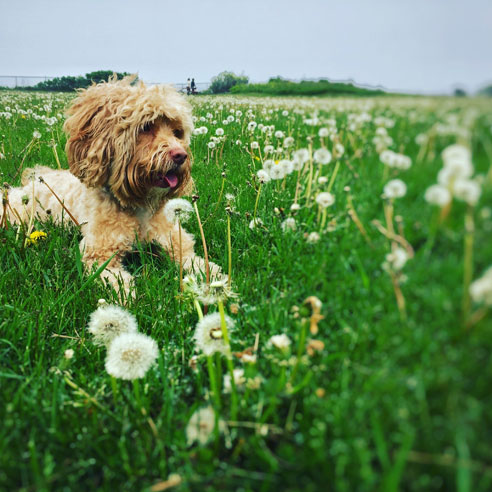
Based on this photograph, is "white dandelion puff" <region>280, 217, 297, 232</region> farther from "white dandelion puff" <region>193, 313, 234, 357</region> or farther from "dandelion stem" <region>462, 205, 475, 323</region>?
"dandelion stem" <region>462, 205, 475, 323</region>

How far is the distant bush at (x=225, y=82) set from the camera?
3.33 meters

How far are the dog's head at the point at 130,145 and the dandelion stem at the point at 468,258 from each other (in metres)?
2.78

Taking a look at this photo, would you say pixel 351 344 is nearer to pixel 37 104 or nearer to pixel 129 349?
pixel 129 349

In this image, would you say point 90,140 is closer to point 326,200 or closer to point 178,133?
point 178,133

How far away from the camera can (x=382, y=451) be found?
2.85 feet

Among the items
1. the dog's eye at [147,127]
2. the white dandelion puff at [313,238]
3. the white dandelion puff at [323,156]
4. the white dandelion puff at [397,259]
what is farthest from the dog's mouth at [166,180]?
the white dandelion puff at [397,259]

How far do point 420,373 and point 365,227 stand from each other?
0.54 meters

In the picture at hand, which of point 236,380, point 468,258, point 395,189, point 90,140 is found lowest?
point 236,380

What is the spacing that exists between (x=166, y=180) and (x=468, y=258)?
2946 millimetres

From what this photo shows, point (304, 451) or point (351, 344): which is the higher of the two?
point (351, 344)

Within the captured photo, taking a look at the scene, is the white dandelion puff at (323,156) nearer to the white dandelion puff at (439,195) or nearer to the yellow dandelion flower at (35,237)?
the white dandelion puff at (439,195)

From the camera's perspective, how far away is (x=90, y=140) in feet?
12.1

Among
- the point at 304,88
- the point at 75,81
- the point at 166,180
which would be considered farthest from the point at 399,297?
the point at 75,81

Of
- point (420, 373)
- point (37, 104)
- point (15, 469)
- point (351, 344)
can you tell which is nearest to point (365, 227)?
point (351, 344)
